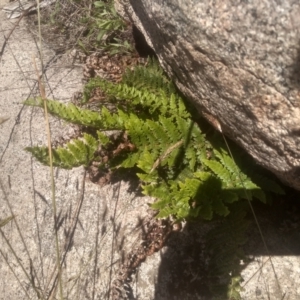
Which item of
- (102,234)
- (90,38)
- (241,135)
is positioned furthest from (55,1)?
(241,135)

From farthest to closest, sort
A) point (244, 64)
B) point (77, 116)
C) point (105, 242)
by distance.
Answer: point (105, 242)
point (77, 116)
point (244, 64)

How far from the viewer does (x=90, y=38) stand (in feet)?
→ 13.6

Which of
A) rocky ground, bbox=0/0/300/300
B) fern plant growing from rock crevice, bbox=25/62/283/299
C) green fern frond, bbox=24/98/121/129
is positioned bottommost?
rocky ground, bbox=0/0/300/300

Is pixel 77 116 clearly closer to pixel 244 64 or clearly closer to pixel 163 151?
pixel 163 151

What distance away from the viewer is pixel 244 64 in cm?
223

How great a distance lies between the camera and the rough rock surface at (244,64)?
2.07 m

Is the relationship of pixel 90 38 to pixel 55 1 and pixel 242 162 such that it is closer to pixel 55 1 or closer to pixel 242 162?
pixel 55 1

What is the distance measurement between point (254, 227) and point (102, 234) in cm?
108

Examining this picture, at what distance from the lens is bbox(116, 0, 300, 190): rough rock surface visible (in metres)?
2.07

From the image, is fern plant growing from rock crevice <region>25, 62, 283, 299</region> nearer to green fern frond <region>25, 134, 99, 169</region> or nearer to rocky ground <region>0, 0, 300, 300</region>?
green fern frond <region>25, 134, 99, 169</region>

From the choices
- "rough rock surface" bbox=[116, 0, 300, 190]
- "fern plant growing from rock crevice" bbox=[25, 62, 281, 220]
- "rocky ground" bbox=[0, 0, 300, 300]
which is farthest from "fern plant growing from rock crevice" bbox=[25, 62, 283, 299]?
"rough rock surface" bbox=[116, 0, 300, 190]

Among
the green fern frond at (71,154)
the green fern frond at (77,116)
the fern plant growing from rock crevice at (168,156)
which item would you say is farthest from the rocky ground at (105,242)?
the green fern frond at (77,116)

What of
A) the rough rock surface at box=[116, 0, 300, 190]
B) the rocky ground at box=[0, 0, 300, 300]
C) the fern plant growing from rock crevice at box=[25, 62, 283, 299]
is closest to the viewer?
the rough rock surface at box=[116, 0, 300, 190]

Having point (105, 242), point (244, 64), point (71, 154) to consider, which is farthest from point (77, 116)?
point (244, 64)
